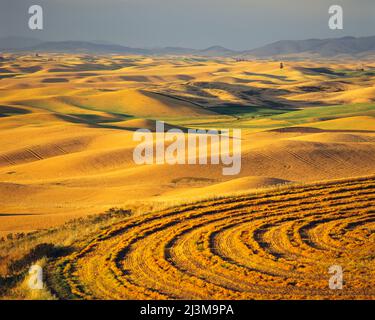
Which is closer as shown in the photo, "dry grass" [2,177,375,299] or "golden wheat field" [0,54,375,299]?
"dry grass" [2,177,375,299]

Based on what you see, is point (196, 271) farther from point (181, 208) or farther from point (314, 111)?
point (314, 111)

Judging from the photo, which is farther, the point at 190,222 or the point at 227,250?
the point at 190,222

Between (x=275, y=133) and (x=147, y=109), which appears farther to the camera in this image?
(x=147, y=109)

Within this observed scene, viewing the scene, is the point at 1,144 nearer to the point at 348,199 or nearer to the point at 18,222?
the point at 18,222

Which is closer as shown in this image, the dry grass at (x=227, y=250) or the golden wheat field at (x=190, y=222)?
the dry grass at (x=227, y=250)

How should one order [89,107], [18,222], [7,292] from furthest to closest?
[89,107], [18,222], [7,292]
